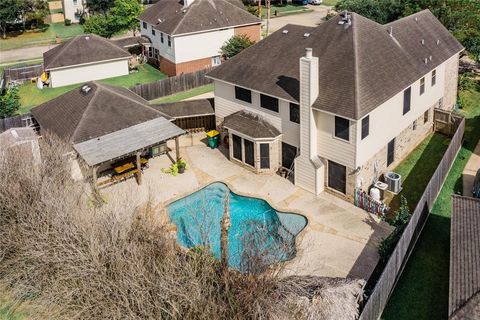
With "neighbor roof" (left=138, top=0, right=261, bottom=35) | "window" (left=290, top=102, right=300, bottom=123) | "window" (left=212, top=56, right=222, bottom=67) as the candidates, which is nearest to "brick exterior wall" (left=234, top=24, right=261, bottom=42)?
"neighbor roof" (left=138, top=0, right=261, bottom=35)

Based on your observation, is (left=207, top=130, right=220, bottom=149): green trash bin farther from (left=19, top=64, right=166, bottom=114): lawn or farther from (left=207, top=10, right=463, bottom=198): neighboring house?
(left=19, top=64, right=166, bottom=114): lawn

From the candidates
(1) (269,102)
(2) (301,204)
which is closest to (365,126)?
(2) (301,204)

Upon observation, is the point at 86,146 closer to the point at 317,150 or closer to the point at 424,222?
the point at 317,150

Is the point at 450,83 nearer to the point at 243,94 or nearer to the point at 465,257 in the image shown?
the point at 243,94

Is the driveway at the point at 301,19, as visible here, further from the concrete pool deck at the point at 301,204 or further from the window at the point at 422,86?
the concrete pool deck at the point at 301,204

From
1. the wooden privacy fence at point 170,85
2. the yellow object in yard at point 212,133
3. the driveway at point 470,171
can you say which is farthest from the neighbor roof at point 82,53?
the driveway at point 470,171
